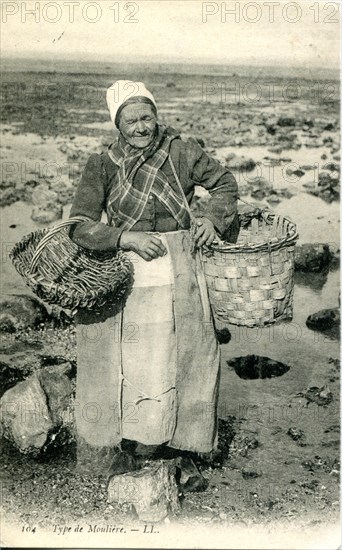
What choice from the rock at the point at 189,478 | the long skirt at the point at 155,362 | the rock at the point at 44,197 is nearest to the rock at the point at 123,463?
the long skirt at the point at 155,362

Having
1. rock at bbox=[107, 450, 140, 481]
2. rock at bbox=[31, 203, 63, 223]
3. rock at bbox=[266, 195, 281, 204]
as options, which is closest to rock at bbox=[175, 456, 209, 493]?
rock at bbox=[107, 450, 140, 481]

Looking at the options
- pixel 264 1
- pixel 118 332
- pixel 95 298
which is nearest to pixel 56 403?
pixel 118 332

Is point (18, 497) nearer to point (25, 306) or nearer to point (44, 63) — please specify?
point (25, 306)

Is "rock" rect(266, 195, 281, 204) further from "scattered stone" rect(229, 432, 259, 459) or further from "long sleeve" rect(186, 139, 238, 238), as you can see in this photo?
"long sleeve" rect(186, 139, 238, 238)

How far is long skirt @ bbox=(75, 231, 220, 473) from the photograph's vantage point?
2814 mm

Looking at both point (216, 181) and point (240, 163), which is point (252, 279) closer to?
point (216, 181)

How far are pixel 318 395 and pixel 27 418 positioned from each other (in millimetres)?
1487

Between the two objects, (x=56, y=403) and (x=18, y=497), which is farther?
(x=56, y=403)

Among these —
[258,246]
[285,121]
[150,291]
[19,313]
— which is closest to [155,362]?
[150,291]

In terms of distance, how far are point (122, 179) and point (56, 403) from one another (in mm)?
1165

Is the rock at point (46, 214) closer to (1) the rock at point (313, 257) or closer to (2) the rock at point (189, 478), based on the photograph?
(1) the rock at point (313, 257)

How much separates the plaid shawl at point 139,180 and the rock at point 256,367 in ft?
4.52

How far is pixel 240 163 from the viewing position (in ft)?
16.4

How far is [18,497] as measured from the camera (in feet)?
10.1
